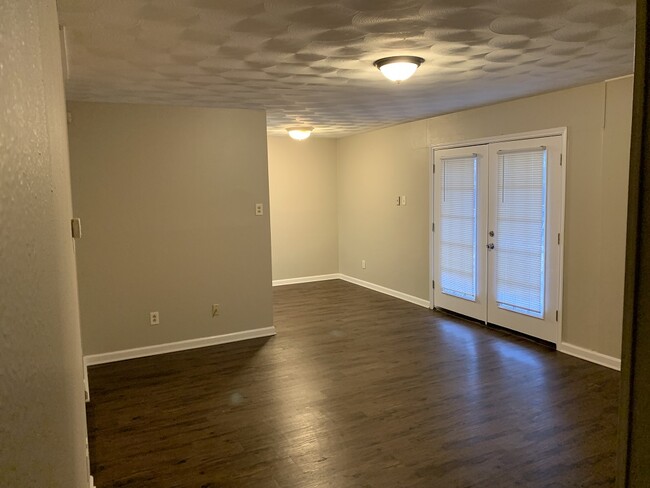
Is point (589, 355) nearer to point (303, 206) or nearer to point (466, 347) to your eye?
point (466, 347)

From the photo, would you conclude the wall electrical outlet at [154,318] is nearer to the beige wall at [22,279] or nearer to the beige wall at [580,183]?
the beige wall at [580,183]

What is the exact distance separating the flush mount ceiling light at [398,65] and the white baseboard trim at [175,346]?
10.2ft

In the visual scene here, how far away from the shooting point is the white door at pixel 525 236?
4465 mm

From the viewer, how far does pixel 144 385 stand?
393cm

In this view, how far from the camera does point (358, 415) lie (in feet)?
10.8

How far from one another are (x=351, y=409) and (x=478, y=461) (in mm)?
961

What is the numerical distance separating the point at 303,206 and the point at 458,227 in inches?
120

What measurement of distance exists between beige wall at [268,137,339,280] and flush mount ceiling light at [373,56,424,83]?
4695 millimetres

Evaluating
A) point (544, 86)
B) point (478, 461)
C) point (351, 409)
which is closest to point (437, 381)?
point (351, 409)

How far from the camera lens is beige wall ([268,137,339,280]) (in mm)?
7758

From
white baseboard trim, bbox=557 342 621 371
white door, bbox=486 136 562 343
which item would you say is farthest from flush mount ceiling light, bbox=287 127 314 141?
white baseboard trim, bbox=557 342 621 371

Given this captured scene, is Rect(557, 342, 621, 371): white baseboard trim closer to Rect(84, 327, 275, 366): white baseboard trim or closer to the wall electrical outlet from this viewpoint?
Rect(84, 327, 275, 366): white baseboard trim

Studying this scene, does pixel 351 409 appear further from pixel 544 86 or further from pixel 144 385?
pixel 544 86

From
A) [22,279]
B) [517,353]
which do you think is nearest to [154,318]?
[517,353]
